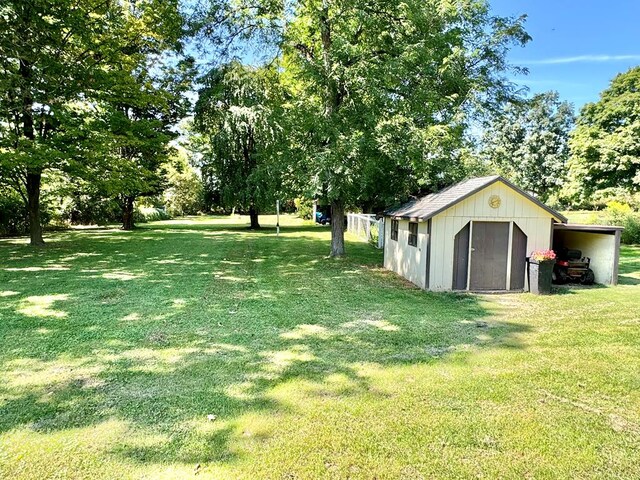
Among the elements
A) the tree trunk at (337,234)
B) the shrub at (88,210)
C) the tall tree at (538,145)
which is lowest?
the tree trunk at (337,234)

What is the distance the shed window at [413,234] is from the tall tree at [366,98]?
2.03 meters

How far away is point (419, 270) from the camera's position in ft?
29.6

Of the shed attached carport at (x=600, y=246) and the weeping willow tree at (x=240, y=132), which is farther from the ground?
the weeping willow tree at (x=240, y=132)

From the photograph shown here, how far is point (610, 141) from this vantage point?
22.7 metres

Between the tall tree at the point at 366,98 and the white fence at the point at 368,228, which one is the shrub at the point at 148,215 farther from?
the tall tree at the point at 366,98

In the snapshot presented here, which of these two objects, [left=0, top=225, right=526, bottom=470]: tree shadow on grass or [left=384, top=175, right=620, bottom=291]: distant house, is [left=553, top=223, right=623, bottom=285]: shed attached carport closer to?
[left=384, top=175, right=620, bottom=291]: distant house

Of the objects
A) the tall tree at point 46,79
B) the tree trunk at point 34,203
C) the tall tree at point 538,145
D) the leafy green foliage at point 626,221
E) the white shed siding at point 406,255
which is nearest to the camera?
the white shed siding at point 406,255

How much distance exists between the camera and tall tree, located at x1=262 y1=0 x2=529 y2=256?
1091 centimetres

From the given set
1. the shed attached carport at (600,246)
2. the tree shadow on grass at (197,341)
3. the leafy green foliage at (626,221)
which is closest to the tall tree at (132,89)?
the tree shadow on grass at (197,341)

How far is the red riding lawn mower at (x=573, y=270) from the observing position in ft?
31.7

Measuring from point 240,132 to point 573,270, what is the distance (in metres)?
17.7

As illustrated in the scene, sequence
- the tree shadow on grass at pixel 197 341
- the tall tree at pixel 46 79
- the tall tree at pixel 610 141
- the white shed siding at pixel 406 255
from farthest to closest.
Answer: the tall tree at pixel 610 141 < the tall tree at pixel 46 79 < the white shed siding at pixel 406 255 < the tree shadow on grass at pixel 197 341

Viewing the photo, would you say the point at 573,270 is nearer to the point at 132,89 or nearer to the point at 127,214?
the point at 132,89

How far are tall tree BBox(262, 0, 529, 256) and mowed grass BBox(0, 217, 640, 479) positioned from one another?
15.0 ft
